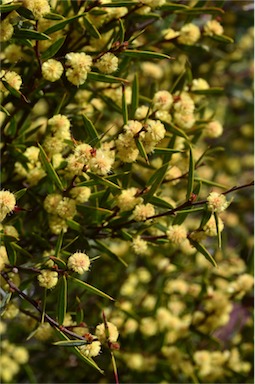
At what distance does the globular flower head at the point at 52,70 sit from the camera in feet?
2.96

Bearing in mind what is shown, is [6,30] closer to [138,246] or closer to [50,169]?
[50,169]

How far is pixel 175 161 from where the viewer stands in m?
1.08

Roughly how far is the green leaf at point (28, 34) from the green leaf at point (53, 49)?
0.03 metres

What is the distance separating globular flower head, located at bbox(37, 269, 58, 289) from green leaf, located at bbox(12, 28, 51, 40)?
0.35 metres

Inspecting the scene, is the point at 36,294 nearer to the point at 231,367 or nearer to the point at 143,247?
the point at 143,247

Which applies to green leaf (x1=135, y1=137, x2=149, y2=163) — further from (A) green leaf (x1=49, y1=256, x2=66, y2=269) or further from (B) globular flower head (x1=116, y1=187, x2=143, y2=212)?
(A) green leaf (x1=49, y1=256, x2=66, y2=269)

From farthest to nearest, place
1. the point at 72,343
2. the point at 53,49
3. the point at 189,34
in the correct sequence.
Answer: the point at 189,34 < the point at 53,49 < the point at 72,343

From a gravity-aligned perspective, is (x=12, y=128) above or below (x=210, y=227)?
above

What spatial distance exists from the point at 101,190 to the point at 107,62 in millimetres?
234

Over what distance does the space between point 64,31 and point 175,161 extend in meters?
0.30

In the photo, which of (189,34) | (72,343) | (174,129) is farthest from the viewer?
(189,34)

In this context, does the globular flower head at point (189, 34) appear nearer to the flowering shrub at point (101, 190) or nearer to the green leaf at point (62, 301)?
the flowering shrub at point (101, 190)

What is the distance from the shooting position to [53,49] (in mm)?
918

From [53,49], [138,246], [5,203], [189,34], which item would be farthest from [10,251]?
[189,34]
